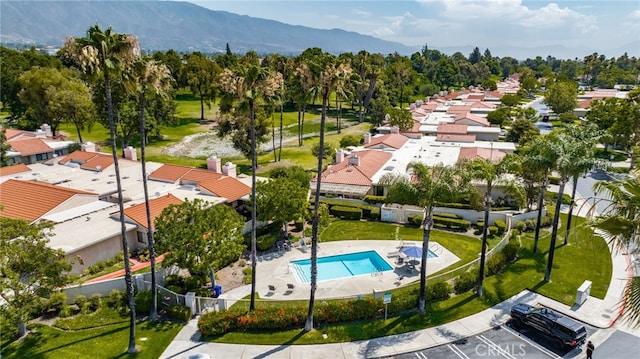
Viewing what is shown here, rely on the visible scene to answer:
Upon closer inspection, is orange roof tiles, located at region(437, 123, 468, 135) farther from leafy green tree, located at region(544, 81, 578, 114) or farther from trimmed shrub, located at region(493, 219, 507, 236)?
leafy green tree, located at region(544, 81, 578, 114)

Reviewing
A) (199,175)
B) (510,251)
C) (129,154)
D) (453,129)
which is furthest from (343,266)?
(453,129)

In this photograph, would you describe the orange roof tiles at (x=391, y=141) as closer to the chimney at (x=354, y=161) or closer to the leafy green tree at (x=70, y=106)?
the chimney at (x=354, y=161)

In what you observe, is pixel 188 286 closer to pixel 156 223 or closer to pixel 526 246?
pixel 156 223

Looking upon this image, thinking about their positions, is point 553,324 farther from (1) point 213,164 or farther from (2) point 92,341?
(1) point 213,164

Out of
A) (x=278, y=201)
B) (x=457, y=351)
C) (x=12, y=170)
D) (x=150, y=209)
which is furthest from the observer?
(x=12, y=170)

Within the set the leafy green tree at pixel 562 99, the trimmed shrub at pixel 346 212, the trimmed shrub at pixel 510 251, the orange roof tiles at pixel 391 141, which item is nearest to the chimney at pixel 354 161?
the trimmed shrub at pixel 346 212

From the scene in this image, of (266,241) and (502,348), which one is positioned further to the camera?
(266,241)

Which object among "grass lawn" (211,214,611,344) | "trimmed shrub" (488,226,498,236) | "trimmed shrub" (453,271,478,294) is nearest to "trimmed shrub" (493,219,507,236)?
"trimmed shrub" (488,226,498,236)
